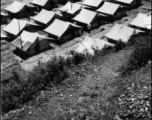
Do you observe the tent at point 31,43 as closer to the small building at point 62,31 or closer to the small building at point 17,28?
the small building at point 62,31

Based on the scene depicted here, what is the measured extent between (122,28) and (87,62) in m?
19.9

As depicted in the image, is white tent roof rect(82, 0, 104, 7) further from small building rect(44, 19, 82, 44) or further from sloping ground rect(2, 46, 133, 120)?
sloping ground rect(2, 46, 133, 120)

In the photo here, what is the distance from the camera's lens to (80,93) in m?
22.7

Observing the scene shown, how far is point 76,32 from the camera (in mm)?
52312

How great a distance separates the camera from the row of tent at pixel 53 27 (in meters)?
46.8

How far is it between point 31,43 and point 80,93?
25411mm

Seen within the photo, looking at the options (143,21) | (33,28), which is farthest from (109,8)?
(33,28)

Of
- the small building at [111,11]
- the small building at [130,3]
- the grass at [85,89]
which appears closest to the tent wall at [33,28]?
the small building at [111,11]

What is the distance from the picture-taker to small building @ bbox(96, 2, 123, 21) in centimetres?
5784

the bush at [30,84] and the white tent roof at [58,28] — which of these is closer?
the bush at [30,84]

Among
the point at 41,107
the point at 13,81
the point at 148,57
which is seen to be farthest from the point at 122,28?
the point at 41,107

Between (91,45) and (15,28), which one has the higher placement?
(91,45)

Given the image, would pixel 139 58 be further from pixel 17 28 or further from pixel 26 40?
pixel 17 28

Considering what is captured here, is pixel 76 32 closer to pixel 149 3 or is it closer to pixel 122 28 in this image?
pixel 122 28
